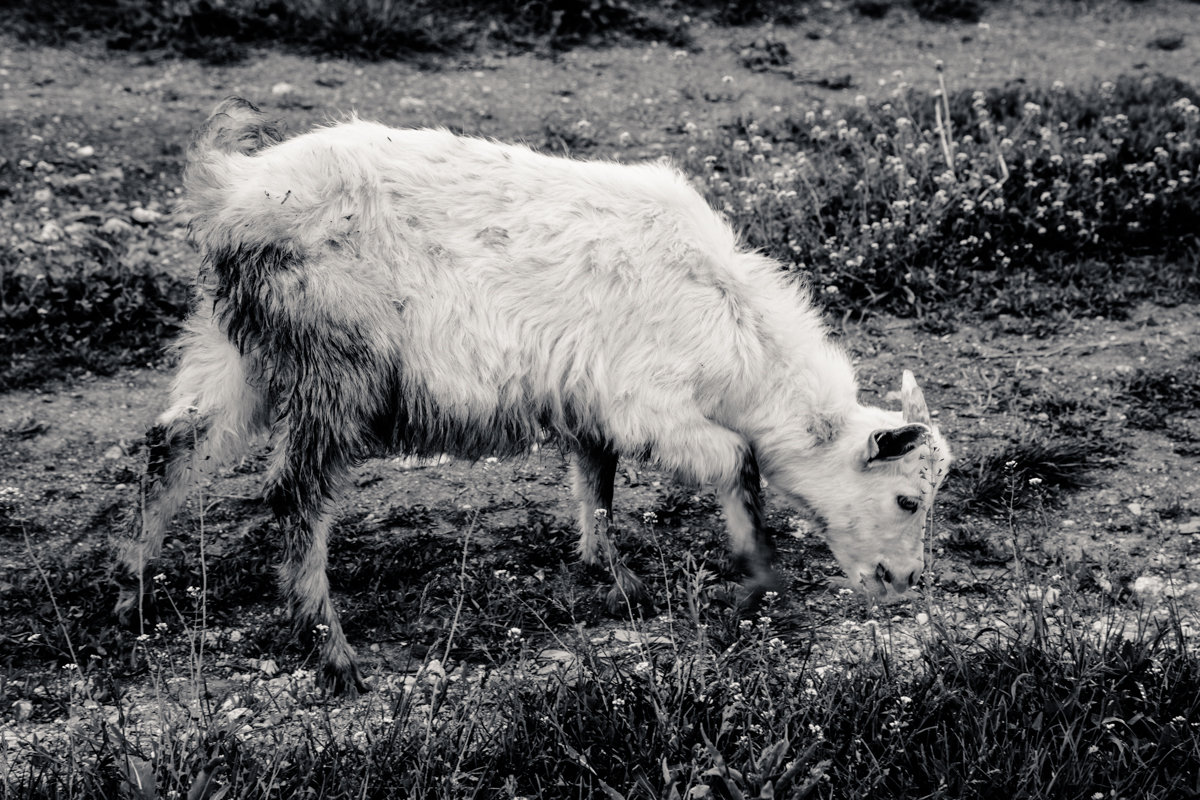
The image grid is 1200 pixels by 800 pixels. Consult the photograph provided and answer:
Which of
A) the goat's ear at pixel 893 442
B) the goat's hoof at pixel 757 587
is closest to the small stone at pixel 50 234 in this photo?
the goat's hoof at pixel 757 587

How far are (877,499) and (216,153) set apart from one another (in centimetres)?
290

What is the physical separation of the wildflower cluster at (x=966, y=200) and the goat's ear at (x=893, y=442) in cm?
233

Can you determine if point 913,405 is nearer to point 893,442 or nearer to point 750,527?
point 893,442

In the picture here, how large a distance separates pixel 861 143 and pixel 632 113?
6.31ft

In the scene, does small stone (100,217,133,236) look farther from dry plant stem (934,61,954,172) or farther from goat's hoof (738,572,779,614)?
dry plant stem (934,61,954,172)

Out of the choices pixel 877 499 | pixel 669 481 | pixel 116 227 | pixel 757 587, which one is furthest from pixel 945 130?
pixel 116 227

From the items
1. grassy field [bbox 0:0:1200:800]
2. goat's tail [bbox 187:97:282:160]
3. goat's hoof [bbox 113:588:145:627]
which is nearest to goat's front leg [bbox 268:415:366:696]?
grassy field [bbox 0:0:1200:800]

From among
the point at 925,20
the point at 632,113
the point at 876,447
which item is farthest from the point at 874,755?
the point at 925,20

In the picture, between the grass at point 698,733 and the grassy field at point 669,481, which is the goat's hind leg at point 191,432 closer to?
the grassy field at point 669,481

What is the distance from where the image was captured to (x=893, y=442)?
4.49m

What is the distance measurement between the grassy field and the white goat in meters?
0.41

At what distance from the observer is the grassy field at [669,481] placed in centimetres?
350

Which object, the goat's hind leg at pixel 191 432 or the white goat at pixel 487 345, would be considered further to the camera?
the goat's hind leg at pixel 191 432

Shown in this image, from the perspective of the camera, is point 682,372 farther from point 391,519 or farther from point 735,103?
point 735,103
